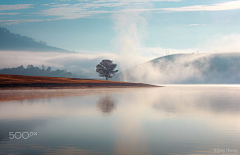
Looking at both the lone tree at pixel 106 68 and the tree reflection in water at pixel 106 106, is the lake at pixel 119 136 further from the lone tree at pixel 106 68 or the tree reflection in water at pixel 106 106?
the lone tree at pixel 106 68

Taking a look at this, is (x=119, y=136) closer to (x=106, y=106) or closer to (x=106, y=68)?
(x=106, y=106)

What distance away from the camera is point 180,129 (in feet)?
70.0

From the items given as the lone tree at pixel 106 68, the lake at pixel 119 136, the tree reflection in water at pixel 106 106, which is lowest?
the lake at pixel 119 136

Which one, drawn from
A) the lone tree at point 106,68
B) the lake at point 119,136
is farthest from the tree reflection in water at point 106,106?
the lone tree at point 106,68

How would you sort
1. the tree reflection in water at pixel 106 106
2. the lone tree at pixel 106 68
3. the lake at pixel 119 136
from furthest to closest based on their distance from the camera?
the lone tree at pixel 106 68 < the tree reflection in water at pixel 106 106 < the lake at pixel 119 136

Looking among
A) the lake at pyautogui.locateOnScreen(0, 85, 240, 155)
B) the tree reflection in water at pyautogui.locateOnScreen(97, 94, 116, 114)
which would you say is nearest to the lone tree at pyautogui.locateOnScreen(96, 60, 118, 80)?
the tree reflection in water at pyautogui.locateOnScreen(97, 94, 116, 114)

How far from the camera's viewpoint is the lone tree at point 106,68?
17512cm

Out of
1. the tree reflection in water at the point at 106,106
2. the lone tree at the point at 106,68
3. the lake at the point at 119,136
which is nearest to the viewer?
the lake at the point at 119,136

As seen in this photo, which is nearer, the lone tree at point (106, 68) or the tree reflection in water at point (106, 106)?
the tree reflection in water at point (106, 106)

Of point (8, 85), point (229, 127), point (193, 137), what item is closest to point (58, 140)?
point (193, 137)

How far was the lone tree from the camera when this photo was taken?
175125mm

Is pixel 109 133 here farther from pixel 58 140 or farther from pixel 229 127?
pixel 229 127

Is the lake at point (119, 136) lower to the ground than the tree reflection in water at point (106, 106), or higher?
lower

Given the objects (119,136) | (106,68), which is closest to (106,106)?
(119,136)
